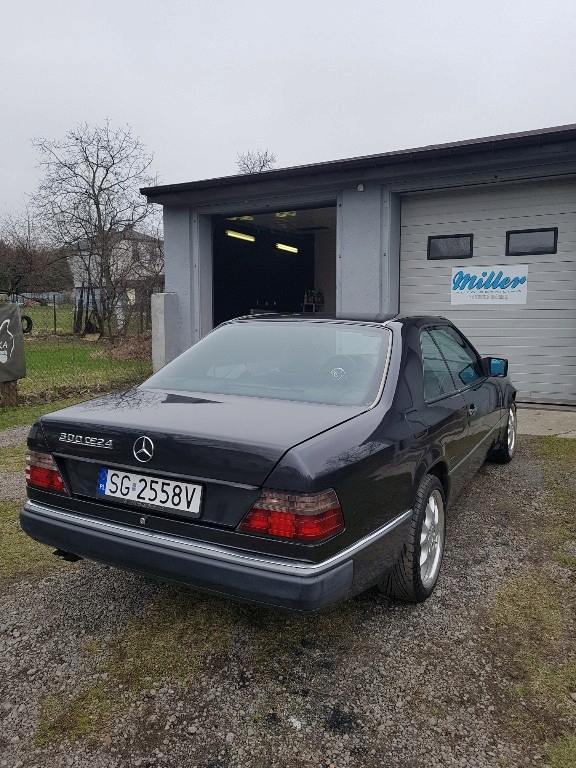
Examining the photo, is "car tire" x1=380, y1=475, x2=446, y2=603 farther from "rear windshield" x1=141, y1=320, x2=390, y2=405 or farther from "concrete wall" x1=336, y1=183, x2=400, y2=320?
"concrete wall" x1=336, y1=183, x2=400, y2=320

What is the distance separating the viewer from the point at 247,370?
10.4ft

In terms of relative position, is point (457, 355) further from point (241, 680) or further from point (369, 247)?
point (369, 247)

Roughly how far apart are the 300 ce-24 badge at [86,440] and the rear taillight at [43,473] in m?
0.15

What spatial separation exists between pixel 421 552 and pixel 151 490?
1398 mm

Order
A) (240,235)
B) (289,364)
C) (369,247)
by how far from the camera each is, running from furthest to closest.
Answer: (240,235) → (369,247) → (289,364)

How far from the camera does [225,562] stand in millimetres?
2158

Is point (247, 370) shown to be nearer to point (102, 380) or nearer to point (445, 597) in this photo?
point (445, 597)

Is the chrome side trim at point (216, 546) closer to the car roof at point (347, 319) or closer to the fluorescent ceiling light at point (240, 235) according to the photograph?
the car roof at point (347, 319)

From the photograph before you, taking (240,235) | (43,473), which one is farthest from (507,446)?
(240,235)

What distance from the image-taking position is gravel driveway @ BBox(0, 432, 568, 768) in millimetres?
2008

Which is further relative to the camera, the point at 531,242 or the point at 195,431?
the point at 531,242

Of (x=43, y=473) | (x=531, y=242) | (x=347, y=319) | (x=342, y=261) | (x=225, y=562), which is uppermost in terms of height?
(x=531, y=242)

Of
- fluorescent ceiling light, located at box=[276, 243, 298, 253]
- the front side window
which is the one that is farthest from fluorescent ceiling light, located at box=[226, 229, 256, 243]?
the front side window

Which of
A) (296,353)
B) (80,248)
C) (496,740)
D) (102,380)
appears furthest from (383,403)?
(80,248)
